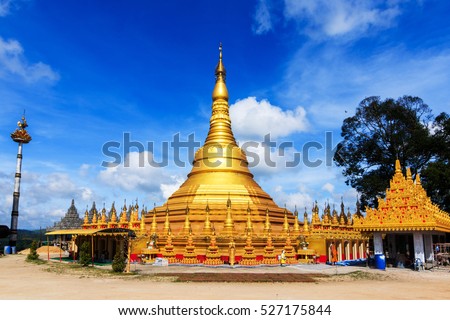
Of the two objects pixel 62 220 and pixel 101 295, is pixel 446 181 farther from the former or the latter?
pixel 62 220

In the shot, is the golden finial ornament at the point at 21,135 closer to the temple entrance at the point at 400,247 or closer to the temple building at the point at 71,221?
the temple building at the point at 71,221

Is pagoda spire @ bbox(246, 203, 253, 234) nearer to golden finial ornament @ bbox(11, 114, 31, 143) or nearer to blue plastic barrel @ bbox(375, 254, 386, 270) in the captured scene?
blue plastic barrel @ bbox(375, 254, 386, 270)

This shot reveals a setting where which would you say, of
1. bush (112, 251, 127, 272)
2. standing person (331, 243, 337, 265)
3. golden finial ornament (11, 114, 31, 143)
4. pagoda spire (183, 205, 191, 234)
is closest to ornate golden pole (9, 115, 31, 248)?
golden finial ornament (11, 114, 31, 143)

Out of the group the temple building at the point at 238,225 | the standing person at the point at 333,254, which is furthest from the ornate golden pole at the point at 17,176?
the standing person at the point at 333,254

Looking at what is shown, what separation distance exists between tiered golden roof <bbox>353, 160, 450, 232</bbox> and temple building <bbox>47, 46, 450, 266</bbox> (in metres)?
0.05

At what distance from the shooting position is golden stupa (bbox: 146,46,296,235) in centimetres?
3033

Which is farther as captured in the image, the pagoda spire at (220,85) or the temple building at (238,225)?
the pagoda spire at (220,85)

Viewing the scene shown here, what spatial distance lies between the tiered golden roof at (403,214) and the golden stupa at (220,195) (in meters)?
8.82

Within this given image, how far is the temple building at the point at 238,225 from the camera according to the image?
22.8m

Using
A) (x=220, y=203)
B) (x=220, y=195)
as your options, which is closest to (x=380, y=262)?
(x=220, y=203)

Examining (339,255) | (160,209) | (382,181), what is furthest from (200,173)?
(382,181)

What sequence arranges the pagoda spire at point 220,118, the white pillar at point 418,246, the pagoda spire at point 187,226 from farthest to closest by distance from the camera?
the pagoda spire at point 220,118
the pagoda spire at point 187,226
the white pillar at point 418,246

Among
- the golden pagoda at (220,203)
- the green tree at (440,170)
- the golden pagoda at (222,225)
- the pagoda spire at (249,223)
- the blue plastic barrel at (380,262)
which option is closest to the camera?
the blue plastic barrel at (380,262)

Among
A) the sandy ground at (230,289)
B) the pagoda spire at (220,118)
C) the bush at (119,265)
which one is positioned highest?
the pagoda spire at (220,118)
